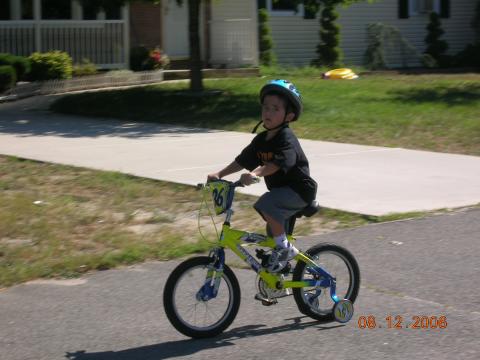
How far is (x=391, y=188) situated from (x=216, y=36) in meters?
14.8

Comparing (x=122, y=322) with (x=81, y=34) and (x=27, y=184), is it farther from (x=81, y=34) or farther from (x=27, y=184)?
(x=81, y=34)

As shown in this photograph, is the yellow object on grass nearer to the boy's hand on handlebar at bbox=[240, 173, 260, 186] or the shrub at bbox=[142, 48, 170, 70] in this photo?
the shrub at bbox=[142, 48, 170, 70]

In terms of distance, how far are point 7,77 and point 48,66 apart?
1.71m

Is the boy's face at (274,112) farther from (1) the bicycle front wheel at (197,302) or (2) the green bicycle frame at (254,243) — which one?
(1) the bicycle front wheel at (197,302)

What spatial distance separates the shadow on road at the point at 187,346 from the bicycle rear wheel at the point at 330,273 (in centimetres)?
10

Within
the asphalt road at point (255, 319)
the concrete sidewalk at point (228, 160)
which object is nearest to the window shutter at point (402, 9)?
the concrete sidewalk at point (228, 160)

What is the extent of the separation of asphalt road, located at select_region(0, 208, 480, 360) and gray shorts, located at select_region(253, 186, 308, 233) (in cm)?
76

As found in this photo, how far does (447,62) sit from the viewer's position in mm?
28438

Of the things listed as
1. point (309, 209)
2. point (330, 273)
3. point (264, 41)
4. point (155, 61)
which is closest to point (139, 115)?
point (155, 61)

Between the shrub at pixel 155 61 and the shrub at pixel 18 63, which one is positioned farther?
the shrub at pixel 155 61

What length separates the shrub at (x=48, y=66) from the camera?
19734 millimetres

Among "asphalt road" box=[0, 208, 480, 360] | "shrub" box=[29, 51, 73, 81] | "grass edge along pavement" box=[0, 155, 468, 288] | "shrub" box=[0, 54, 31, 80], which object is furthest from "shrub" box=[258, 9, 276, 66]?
"asphalt road" box=[0, 208, 480, 360]

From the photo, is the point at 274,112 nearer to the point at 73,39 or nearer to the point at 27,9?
the point at 73,39

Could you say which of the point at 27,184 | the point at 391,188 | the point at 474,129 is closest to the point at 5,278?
the point at 27,184
